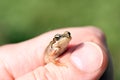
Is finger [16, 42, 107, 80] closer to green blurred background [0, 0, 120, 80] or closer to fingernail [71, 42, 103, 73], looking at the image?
fingernail [71, 42, 103, 73]

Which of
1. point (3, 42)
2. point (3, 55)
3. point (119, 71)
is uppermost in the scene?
point (3, 55)

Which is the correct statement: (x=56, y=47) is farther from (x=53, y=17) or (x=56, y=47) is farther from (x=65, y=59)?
(x=53, y=17)

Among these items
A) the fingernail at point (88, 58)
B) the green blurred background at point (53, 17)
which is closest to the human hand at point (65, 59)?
the fingernail at point (88, 58)

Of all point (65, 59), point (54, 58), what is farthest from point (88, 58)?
point (54, 58)

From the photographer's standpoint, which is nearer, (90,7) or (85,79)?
(85,79)

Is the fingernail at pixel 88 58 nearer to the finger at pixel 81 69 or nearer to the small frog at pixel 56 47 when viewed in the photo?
the finger at pixel 81 69

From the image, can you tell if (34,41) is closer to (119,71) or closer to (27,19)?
(119,71)

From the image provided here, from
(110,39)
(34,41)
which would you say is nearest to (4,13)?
(110,39)
